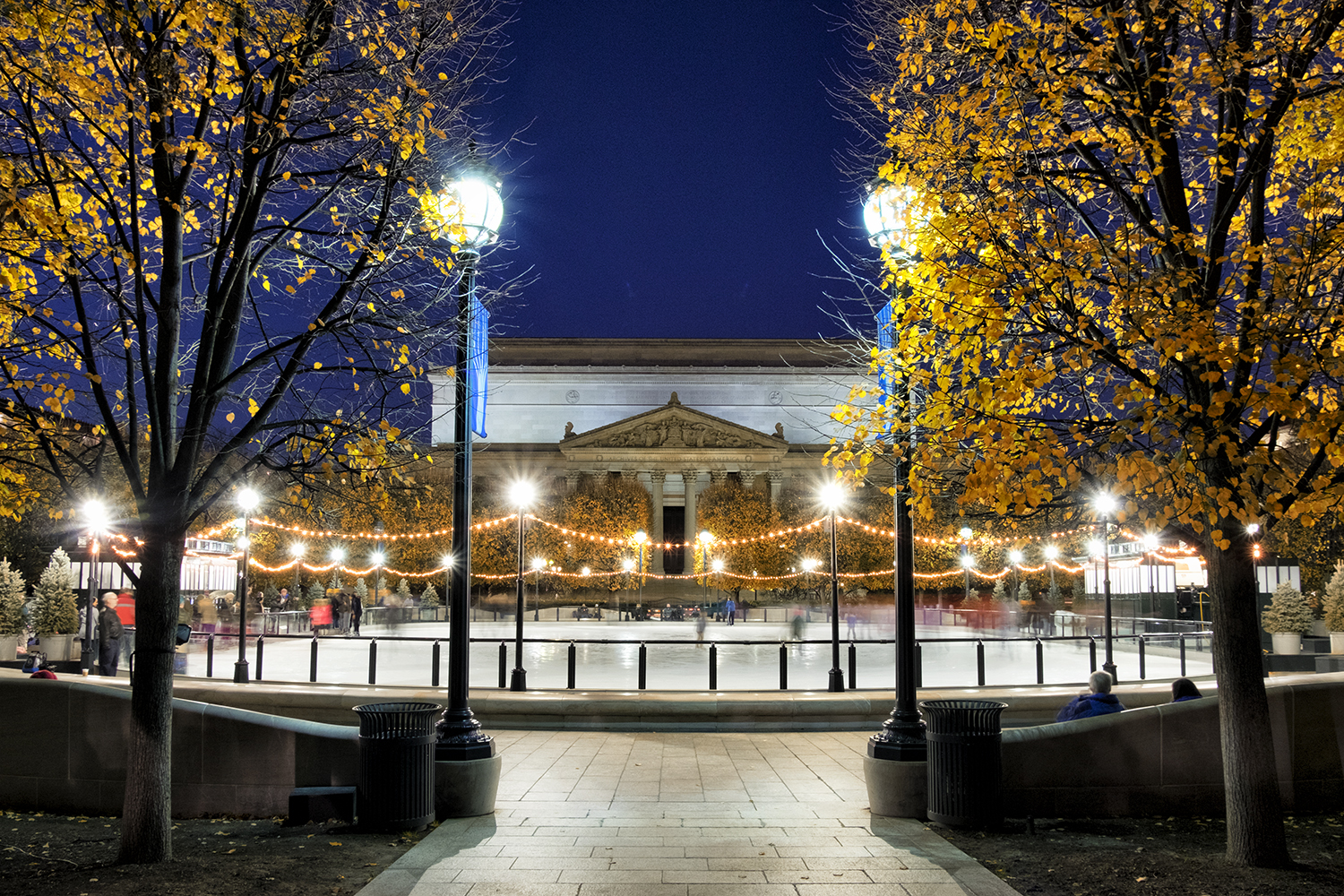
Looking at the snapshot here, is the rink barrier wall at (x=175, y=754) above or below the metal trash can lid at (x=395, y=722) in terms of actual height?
below

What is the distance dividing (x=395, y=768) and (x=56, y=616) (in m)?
21.3

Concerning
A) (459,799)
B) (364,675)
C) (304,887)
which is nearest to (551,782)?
(459,799)

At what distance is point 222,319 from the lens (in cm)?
846

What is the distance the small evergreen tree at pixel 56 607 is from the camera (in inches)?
996

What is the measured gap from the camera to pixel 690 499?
3174 inches

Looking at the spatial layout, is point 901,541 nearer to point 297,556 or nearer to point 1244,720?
point 1244,720

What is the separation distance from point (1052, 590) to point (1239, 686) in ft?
140

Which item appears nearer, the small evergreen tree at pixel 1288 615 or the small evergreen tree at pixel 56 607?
the small evergreen tree at pixel 56 607

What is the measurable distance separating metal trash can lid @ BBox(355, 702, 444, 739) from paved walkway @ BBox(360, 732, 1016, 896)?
91 centimetres

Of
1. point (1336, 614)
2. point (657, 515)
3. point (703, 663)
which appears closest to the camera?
point (703, 663)

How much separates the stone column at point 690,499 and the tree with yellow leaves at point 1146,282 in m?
70.1

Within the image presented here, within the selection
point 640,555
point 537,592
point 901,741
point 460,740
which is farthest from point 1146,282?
point 640,555

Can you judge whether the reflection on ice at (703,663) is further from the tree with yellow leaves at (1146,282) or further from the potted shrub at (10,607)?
the tree with yellow leaves at (1146,282)

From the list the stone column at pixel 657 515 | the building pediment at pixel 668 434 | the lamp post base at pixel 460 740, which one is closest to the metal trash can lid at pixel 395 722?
the lamp post base at pixel 460 740
